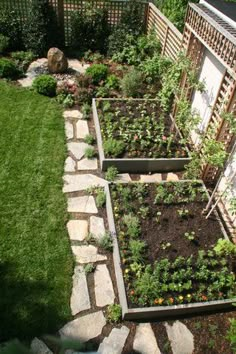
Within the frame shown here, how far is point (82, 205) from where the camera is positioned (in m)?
5.28

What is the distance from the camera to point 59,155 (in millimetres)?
6125

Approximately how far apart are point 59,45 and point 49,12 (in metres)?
1.01

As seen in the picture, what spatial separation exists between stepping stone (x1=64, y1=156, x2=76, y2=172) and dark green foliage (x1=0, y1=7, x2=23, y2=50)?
17.1 feet

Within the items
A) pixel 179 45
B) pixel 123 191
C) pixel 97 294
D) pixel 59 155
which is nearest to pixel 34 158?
pixel 59 155

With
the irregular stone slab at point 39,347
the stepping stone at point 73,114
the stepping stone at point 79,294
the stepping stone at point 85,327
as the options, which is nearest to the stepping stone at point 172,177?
the stepping stone at point 79,294

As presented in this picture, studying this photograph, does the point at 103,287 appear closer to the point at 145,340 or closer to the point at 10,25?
the point at 145,340

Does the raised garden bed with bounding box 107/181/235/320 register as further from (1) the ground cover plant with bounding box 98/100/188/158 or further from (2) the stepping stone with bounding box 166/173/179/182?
(1) the ground cover plant with bounding box 98/100/188/158

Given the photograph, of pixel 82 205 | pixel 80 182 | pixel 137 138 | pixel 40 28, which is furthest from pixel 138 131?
pixel 40 28

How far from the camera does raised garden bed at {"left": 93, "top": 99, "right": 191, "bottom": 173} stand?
19.5ft

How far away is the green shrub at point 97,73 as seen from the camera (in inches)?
316

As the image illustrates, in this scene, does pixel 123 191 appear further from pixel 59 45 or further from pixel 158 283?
pixel 59 45

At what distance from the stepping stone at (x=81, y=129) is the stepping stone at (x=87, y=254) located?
8.91 feet

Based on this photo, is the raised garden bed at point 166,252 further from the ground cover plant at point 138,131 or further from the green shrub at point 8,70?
the green shrub at point 8,70

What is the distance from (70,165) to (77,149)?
493 mm
